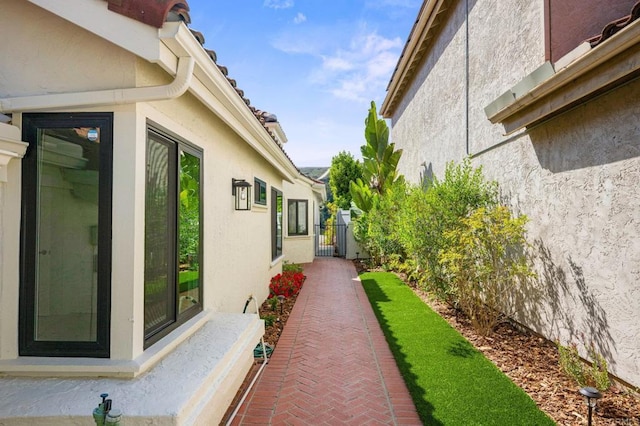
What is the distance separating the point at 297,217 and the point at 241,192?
13.2 m

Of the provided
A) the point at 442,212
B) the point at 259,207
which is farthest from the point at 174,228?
the point at 442,212

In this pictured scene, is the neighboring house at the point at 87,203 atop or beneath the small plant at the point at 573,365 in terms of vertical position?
atop

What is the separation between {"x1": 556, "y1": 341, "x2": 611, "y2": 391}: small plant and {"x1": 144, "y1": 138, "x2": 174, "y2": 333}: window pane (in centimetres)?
588

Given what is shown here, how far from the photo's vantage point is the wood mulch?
4.66 meters

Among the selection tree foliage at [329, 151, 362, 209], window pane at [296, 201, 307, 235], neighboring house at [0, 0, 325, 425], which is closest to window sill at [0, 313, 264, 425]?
neighboring house at [0, 0, 325, 425]

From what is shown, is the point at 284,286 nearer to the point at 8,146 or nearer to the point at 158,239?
the point at 158,239

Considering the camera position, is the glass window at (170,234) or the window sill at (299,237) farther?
the window sill at (299,237)

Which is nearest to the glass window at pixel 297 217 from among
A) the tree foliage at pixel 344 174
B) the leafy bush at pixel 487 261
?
the leafy bush at pixel 487 261

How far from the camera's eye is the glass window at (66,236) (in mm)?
3938

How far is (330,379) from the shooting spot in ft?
20.1

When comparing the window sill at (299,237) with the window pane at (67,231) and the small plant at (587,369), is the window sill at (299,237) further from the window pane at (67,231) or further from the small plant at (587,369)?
the window pane at (67,231)

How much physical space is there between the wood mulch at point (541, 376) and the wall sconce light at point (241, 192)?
10.1ft

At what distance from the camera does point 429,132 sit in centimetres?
1529

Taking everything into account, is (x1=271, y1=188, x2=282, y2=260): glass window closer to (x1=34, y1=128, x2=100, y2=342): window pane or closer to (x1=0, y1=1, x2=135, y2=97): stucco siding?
(x1=34, y1=128, x2=100, y2=342): window pane
